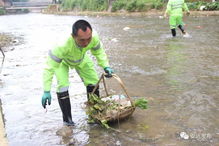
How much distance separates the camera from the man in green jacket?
3.89m

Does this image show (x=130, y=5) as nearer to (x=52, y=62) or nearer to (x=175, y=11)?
(x=175, y=11)

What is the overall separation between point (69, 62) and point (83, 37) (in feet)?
2.10

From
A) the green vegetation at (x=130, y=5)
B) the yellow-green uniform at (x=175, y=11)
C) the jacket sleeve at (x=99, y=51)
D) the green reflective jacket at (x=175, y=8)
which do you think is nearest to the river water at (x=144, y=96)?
the jacket sleeve at (x=99, y=51)

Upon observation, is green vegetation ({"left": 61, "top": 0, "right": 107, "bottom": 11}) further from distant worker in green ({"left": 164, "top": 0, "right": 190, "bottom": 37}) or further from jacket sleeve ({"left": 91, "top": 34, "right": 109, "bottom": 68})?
jacket sleeve ({"left": 91, "top": 34, "right": 109, "bottom": 68})

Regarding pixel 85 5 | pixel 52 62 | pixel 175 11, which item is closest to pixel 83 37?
Answer: pixel 52 62

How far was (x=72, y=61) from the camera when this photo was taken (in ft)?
14.3

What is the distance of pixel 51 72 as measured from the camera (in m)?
Answer: 4.17

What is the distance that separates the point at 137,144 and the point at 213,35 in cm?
1020

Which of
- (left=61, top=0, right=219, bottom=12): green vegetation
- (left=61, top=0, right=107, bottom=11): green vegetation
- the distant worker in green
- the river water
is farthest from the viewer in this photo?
(left=61, top=0, right=107, bottom=11): green vegetation

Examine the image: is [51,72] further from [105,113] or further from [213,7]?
[213,7]

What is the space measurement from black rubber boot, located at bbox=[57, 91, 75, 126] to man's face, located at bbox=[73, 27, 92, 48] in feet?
2.80

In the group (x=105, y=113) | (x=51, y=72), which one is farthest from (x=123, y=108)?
(x=51, y=72)

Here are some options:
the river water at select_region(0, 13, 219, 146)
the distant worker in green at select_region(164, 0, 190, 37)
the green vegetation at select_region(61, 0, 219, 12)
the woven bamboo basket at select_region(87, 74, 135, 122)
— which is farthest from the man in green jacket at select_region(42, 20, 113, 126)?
the green vegetation at select_region(61, 0, 219, 12)

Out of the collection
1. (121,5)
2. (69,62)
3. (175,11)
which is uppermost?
(175,11)
